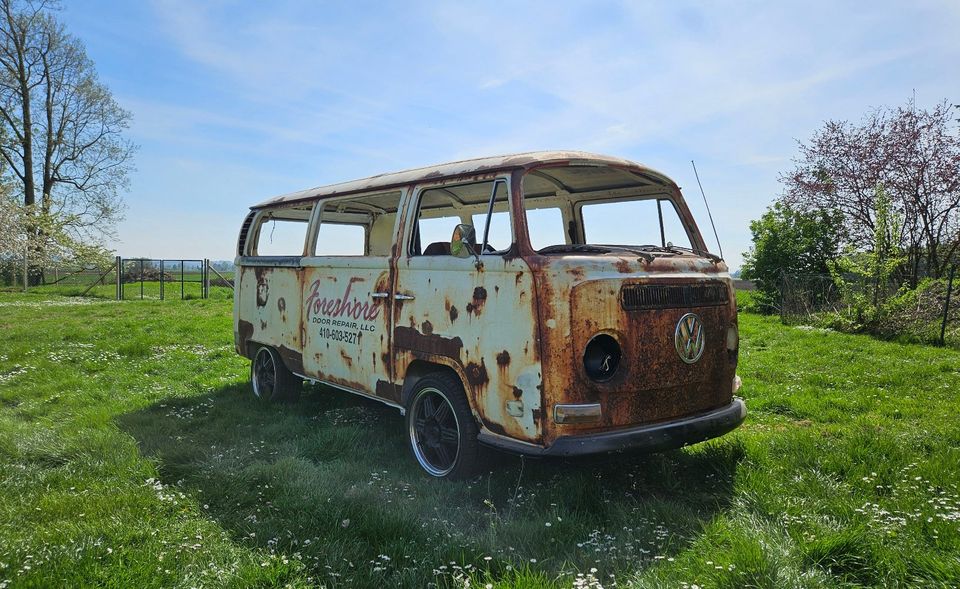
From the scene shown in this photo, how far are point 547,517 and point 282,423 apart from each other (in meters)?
3.33

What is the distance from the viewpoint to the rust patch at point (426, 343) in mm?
4156

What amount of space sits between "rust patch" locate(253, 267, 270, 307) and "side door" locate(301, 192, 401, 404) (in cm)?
92

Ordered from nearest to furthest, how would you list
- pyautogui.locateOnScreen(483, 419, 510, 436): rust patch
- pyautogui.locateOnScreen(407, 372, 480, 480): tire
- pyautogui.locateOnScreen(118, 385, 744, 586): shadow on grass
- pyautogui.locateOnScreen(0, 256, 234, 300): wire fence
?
pyautogui.locateOnScreen(118, 385, 744, 586): shadow on grass
pyautogui.locateOnScreen(483, 419, 510, 436): rust patch
pyautogui.locateOnScreen(407, 372, 480, 480): tire
pyautogui.locateOnScreen(0, 256, 234, 300): wire fence

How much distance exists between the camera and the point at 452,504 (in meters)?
3.92

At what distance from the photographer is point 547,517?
11.9 ft

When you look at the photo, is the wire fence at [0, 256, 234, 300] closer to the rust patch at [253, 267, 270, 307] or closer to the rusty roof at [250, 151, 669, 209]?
the rust patch at [253, 267, 270, 307]

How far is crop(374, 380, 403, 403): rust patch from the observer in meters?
4.81

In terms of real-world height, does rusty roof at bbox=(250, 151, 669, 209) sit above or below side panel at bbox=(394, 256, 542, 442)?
above

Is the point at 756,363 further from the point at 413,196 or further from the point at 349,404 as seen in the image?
the point at 413,196

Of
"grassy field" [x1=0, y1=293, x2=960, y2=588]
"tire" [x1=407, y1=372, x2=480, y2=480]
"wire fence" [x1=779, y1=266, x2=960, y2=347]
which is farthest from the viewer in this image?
"wire fence" [x1=779, y1=266, x2=960, y2=347]

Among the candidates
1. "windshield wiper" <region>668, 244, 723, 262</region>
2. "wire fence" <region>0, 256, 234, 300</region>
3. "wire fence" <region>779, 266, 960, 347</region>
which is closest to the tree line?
"wire fence" <region>779, 266, 960, 347</region>

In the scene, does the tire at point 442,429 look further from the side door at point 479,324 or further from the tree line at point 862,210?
the tree line at point 862,210

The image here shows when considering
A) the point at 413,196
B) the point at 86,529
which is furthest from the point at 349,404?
the point at 86,529

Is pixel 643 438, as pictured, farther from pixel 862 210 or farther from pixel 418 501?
pixel 862 210
